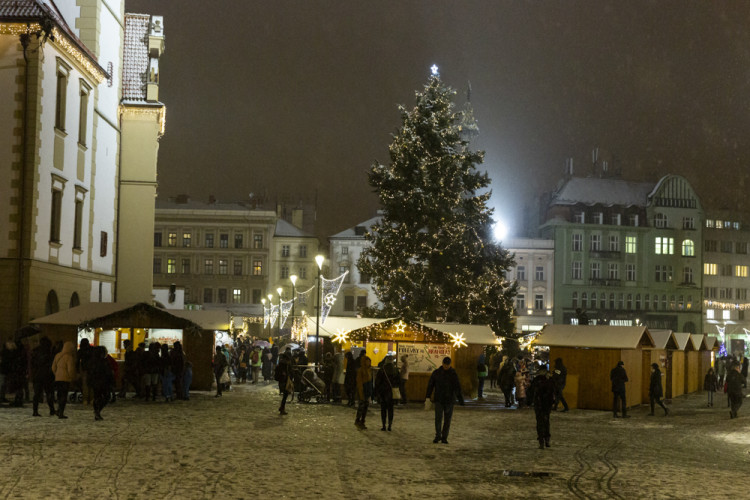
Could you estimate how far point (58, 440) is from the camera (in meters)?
15.6

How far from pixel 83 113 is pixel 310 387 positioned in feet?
44.4

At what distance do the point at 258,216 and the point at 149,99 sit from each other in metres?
51.9

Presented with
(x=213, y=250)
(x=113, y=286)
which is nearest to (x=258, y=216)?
(x=213, y=250)

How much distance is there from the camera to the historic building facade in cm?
8944

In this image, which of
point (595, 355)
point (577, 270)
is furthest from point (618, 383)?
point (577, 270)

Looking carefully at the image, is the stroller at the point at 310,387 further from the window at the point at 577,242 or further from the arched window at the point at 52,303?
the window at the point at 577,242

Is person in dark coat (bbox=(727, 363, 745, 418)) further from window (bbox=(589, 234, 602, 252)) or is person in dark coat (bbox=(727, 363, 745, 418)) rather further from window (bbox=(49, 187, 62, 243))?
window (bbox=(589, 234, 602, 252))

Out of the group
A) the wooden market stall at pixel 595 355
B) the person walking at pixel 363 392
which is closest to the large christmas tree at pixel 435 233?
the wooden market stall at pixel 595 355

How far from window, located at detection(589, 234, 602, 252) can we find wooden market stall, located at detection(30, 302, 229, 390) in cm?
6449

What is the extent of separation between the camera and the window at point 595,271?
8975 centimetres

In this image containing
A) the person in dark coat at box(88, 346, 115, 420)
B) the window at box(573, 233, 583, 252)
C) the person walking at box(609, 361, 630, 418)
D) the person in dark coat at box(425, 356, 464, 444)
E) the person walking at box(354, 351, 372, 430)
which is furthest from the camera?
the window at box(573, 233, 583, 252)

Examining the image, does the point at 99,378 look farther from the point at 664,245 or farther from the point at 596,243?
the point at 664,245

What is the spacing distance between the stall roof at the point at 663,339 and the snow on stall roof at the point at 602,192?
58.1 m

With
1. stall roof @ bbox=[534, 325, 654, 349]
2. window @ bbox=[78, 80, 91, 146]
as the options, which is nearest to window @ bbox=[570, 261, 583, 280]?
stall roof @ bbox=[534, 325, 654, 349]
